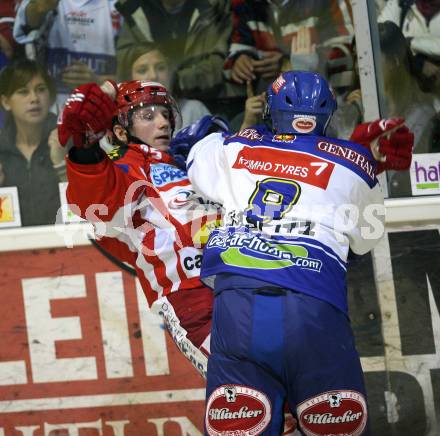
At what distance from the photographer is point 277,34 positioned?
429cm

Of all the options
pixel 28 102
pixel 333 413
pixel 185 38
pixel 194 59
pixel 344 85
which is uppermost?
pixel 185 38

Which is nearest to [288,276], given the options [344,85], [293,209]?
[293,209]

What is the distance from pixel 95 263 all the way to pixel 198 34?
4.15ft

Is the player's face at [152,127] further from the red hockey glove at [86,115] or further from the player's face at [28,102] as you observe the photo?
the player's face at [28,102]

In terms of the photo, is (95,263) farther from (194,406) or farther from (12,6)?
(12,6)

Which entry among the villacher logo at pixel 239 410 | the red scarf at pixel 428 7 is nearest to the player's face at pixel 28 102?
the red scarf at pixel 428 7

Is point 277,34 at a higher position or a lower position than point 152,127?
higher

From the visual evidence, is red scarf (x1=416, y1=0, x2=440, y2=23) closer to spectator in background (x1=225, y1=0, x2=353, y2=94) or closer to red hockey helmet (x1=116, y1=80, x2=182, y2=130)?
spectator in background (x1=225, y1=0, x2=353, y2=94)

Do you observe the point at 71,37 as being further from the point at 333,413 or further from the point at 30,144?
the point at 333,413

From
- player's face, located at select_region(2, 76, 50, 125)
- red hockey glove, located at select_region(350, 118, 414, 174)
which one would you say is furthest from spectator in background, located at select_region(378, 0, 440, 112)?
player's face, located at select_region(2, 76, 50, 125)

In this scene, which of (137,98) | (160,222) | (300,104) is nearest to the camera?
(300,104)

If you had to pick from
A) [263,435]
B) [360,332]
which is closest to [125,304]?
[360,332]

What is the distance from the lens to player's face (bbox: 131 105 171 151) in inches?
139

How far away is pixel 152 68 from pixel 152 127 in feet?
3.16
